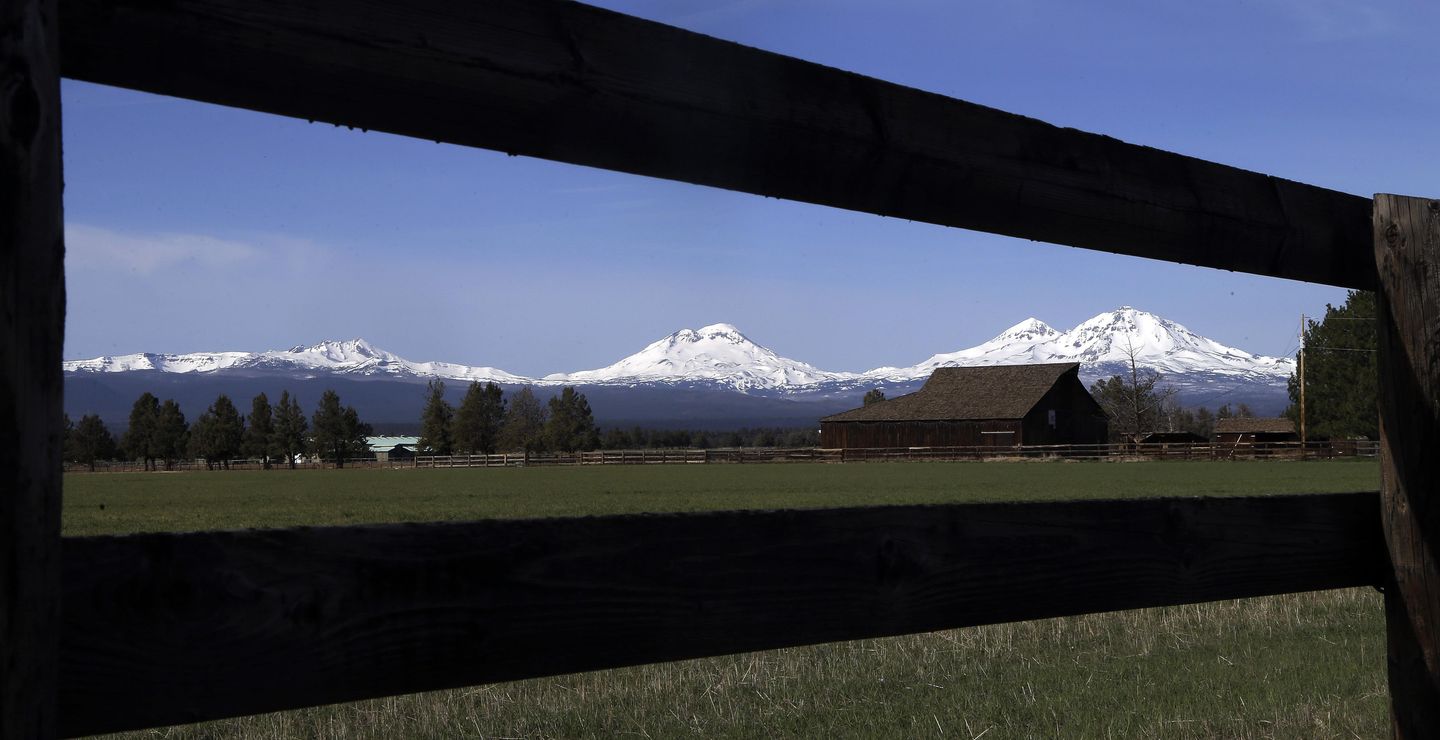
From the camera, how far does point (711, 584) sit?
5.90 feet

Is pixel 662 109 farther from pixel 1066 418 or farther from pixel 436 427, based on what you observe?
pixel 436 427

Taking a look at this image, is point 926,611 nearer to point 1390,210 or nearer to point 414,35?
point 414,35

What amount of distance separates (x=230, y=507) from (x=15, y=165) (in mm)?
35540

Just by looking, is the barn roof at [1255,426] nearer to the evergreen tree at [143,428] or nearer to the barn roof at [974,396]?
the barn roof at [974,396]

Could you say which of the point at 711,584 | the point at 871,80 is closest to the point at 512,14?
the point at 871,80

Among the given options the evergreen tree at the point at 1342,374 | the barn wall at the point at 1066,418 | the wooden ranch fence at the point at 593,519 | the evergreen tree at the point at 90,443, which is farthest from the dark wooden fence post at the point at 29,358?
the evergreen tree at the point at 90,443

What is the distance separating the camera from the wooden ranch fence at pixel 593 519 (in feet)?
4.34

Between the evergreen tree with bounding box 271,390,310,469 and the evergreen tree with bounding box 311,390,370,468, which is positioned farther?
the evergreen tree with bounding box 271,390,310,469

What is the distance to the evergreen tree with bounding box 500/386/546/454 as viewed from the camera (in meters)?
153

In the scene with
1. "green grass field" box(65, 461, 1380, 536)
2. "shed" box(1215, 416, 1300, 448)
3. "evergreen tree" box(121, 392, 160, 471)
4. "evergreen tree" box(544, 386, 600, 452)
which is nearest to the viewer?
"green grass field" box(65, 461, 1380, 536)

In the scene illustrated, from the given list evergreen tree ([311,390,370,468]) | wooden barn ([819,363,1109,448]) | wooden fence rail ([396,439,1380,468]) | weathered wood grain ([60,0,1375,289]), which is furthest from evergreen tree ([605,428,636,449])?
weathered wood grain ([60,0,1375,289])

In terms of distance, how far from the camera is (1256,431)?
94.5m

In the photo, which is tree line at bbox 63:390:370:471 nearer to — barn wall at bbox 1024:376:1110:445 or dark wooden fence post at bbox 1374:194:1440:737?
barn wall at bbox 1024:376:1110:445

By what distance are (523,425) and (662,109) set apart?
546 feet
